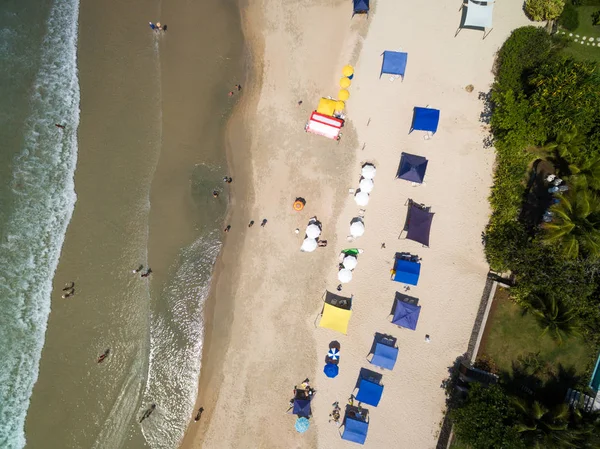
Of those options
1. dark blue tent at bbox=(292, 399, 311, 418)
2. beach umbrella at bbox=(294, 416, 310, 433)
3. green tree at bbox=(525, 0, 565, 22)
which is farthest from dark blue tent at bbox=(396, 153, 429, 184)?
beach umbrella at bbox=(294, 416, 310, 433)

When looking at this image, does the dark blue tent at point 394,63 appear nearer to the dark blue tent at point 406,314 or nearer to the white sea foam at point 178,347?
the dark blue tent at point 406,314

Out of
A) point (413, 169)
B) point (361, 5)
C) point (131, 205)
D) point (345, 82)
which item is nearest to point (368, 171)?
point (413, 169)

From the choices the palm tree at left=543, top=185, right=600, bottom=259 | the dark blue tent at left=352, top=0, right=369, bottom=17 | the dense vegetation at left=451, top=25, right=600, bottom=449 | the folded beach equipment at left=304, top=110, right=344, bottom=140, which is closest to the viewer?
the palm tree at left=543, top=185, right=600, bottom=259

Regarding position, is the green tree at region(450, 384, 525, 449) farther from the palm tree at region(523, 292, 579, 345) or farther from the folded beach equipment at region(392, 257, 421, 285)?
the folded beach equipment at region(392, 257, 421, 285)

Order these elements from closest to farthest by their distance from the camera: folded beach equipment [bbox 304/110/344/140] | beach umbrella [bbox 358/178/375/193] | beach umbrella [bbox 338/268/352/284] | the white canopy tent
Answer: the white canopy tent < beach umbrella [bbox 338/268/352/284] < beach umbrella [bbox 358/178/375/193] < folded beach equipment [bbox 304/110/344/140]

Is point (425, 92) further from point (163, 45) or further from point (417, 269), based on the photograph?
point (163, 45)

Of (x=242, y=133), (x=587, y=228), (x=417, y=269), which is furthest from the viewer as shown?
(x=242, y=133)

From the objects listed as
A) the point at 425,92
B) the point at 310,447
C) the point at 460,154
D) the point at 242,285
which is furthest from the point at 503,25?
the point at 310,447
